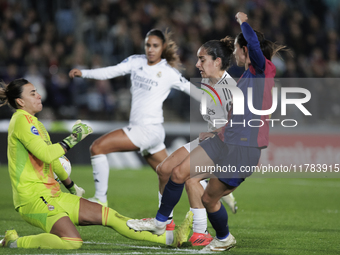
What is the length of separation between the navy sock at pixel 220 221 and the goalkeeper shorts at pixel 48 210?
1260 millimetres

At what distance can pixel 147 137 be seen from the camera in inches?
251

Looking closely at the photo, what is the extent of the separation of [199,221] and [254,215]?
95.3 inches

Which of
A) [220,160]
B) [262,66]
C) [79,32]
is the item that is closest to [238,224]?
[220,160]

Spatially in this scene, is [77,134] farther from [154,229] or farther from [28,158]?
[154,229]

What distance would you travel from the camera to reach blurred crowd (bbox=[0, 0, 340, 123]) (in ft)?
42.9

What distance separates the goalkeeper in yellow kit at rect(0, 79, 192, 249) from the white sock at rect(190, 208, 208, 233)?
1.22ft

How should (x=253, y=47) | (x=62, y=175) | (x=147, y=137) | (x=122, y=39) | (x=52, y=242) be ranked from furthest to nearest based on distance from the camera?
(x=122, y=39) < (x=147, y=137) < (x=62, y=175) < (x=52, y=242) < (x=253, y=47)

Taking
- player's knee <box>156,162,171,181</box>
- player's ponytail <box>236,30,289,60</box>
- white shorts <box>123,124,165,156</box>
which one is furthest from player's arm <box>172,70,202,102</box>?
player's ponytail <box>236,30,289,60</box>

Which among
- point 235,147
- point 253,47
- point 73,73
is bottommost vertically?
point 235,147

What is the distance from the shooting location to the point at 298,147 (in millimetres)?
13039

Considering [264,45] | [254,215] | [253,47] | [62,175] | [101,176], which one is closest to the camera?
[253,47]

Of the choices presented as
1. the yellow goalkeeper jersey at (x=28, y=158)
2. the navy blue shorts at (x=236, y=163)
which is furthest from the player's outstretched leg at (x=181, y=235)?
the yellow goalkeeper jersey at (x=28, y=158)

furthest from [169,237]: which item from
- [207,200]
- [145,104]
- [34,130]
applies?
[145,104]

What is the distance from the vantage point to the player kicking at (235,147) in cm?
431
